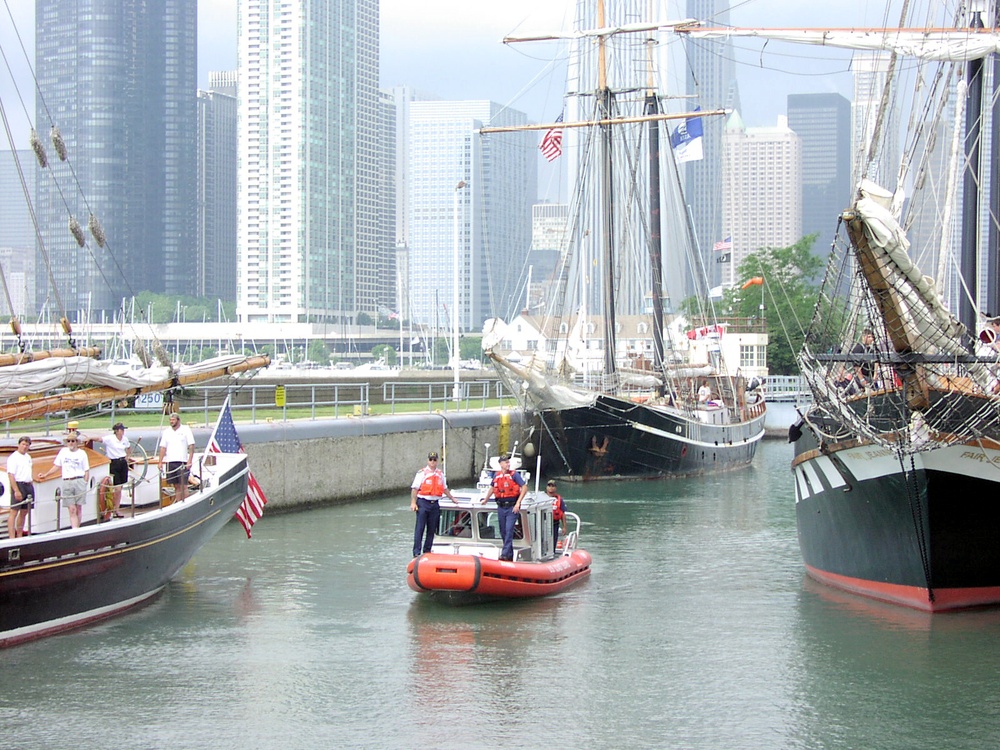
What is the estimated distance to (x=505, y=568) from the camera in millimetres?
21656

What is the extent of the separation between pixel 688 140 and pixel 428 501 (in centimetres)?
Result: 3425

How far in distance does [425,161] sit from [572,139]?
207ft

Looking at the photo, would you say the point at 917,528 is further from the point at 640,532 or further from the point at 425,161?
the point at 425,161

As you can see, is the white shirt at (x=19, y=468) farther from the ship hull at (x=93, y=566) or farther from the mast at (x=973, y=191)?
the mast at (x=973, y=191)

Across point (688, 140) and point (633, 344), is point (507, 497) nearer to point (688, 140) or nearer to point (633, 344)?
point (688, 140)

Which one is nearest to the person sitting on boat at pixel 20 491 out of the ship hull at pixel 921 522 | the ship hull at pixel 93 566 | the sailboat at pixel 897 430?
the ship hull at pixel 93 566

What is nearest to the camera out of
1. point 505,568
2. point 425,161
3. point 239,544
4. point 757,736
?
point 757,736

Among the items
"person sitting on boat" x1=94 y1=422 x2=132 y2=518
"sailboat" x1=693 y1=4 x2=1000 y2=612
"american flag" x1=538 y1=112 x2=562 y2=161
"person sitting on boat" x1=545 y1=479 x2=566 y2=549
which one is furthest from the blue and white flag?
"person sitting on boat" x1=94 y1=422 x2=132 y2=518

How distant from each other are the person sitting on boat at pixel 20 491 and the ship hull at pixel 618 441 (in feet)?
89.3

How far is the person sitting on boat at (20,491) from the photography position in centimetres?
1844

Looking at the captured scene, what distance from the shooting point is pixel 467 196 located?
136125 millimetres

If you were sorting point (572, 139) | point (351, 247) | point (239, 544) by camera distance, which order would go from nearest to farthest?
1. point (239, 544)
2. point (572, 139)
3. point (351, 247)

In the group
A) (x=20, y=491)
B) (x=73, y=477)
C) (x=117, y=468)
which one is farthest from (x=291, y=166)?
(x=20, y=491)

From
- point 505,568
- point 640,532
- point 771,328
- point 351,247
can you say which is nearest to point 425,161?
point 771,328
